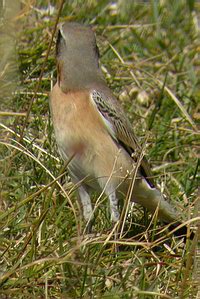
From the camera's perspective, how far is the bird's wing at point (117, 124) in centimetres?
572

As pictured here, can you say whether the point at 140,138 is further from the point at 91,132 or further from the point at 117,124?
the point at 91,132

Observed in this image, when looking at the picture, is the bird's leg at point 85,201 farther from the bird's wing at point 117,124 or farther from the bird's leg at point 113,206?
the bird's wing at point 117,124

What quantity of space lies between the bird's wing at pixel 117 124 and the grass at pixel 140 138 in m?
0.11

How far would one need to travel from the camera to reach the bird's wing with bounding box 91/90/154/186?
5.72 m

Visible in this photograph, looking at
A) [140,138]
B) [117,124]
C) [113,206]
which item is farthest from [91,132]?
[140,138]

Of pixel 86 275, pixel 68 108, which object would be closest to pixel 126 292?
pixel 86 275

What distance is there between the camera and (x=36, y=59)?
712cm

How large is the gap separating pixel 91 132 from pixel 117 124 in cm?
30

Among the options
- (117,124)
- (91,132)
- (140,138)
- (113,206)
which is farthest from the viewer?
(140,138)


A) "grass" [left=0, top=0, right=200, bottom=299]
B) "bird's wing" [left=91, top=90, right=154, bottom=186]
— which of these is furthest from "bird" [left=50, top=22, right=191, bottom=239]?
"grass" [left=0, top=0, right=200, bottom=299]

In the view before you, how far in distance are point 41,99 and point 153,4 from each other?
2149 mm

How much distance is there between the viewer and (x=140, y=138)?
6.80 m

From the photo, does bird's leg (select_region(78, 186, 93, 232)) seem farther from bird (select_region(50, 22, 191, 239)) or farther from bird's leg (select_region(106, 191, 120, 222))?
bird's leg (select_region(106, 191, 120, 222))

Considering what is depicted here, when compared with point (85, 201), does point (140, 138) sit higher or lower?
lower
